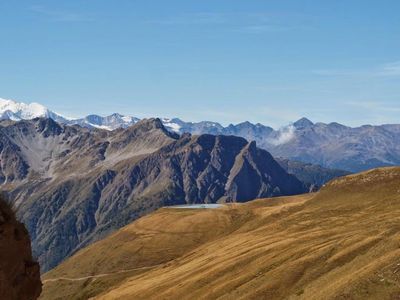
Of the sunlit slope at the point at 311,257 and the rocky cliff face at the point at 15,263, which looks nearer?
the rocky cliff face at the point at 15,263

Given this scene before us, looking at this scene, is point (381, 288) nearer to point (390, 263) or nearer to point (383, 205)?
point (390, 263)

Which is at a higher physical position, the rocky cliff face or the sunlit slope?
the rocky cliff face

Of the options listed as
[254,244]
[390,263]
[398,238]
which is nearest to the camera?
[390,263]

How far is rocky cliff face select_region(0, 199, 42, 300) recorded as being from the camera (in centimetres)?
2823

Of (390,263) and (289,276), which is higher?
(390,263)

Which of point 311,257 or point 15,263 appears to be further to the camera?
point 311,257

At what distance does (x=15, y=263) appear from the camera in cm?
2973

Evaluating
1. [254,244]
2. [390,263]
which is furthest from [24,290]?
[254,244]

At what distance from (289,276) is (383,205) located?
5910 cm

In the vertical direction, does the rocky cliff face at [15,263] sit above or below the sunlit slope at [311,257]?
above

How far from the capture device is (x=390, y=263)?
71.3 m

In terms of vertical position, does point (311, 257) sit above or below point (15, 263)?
below

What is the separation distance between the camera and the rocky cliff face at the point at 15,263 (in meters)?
28.2

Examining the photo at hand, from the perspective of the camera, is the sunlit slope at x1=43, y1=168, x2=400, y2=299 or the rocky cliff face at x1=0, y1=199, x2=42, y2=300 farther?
the sunlit slope at x1=43, y1=168, x2=400, y2=299
